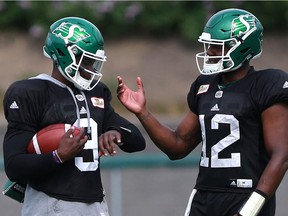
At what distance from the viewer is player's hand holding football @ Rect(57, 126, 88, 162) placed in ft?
17.1

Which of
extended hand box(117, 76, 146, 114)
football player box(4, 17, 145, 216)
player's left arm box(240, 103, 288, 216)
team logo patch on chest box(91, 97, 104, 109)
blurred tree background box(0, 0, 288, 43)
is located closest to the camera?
player's left arm box(240, 103, 288, 216)

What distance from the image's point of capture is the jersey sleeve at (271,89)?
5.32 meters

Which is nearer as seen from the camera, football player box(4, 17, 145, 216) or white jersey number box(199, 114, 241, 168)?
football player box(4, 17, 145, 216)

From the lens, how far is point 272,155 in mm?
5277

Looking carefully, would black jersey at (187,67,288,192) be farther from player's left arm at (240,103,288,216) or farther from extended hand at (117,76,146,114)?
extended hand at (117,76,146,114)

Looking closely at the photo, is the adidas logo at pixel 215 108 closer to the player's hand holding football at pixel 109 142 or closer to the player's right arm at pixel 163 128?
the player's right arm at pixel 163 128

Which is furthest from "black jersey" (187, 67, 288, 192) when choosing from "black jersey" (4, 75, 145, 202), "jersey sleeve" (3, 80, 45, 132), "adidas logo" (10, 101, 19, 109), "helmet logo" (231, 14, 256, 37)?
"adidas logo" (10, 101, 19, 109)

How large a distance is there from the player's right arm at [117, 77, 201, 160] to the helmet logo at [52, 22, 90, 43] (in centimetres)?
39

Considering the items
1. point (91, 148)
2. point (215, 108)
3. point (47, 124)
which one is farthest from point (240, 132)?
point (47, 124)

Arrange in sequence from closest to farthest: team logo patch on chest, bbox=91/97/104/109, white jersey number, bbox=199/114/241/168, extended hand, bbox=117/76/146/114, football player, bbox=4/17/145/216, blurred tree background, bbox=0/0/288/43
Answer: football player, bbox=4/17/145/216, white jersey number, bbox=199/114/241/168, team logo patch on chest, bbox=91/97/104/109, extended hand, bbox=117/76/146/114, blurred tree background, bbox=0/0/288/43

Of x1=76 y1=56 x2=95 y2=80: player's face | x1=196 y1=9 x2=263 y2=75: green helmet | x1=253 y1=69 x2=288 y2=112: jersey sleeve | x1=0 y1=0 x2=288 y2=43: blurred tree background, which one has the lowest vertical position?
x1=0 y1=0 x2=288 y2=43: blurred tree background

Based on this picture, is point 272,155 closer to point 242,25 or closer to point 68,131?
point 242,25

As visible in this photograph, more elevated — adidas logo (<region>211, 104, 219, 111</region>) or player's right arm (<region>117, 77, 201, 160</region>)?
adidas logo (<region>211, 104, 219, 111</region>)

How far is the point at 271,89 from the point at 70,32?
3.95 feet
